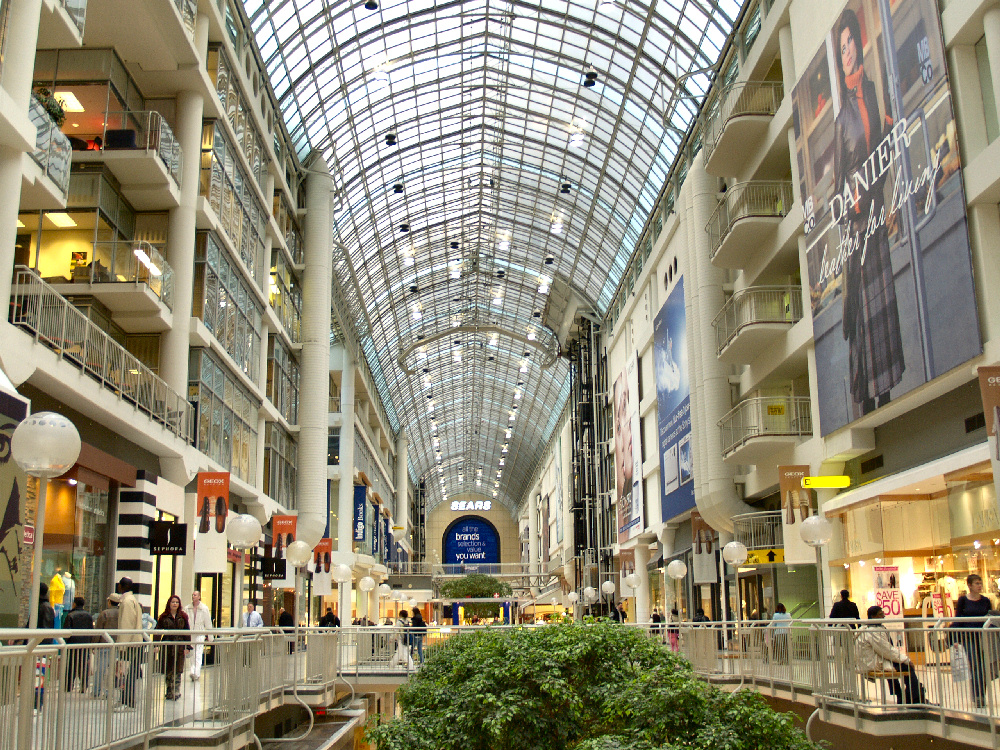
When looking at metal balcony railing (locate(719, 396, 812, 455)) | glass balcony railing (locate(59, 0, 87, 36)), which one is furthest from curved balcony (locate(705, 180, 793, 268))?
glass balcony railing (locate(59, 0, 87, 36))

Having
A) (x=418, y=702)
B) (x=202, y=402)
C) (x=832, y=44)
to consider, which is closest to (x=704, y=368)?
(x=832, y=44)

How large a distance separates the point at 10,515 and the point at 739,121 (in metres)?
22.8

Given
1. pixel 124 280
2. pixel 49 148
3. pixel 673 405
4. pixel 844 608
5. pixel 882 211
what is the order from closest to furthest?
pixel 844 608
pixel 49 148
pixel 882 211
pixel 124 280
pixel 673 405

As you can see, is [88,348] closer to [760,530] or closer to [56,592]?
[56,592]

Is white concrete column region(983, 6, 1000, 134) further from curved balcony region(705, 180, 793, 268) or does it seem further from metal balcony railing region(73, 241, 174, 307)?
metal balcony railing region(73, 241, 174, 307)

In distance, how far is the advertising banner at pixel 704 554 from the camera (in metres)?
35.7

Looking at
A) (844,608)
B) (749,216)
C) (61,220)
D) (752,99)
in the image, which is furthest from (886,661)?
(752,99)

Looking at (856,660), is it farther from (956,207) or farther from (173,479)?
(173,479)

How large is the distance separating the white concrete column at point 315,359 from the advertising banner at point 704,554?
53.5 ft

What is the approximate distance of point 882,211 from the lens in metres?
20.4

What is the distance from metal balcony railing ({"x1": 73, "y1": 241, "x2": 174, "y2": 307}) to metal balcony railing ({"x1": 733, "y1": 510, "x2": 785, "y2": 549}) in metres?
18.5

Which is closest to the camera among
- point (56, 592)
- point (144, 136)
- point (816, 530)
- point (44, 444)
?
point (44, 444)

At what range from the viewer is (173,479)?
86.0 feet

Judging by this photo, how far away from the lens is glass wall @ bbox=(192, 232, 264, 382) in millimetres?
28219
